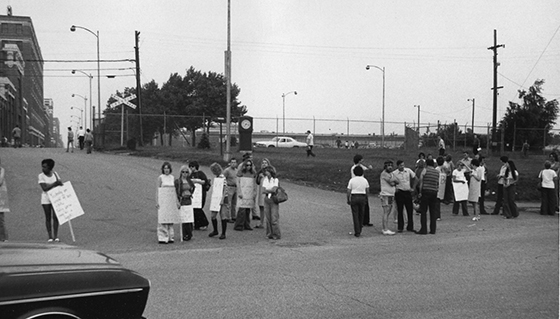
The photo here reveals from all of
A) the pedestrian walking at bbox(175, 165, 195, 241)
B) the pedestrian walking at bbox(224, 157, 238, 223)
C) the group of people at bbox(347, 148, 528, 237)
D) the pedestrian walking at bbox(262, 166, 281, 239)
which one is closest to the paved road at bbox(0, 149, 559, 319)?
the pedestrian walking at bbox(262, 166, 281, 239)

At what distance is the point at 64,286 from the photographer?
410cm

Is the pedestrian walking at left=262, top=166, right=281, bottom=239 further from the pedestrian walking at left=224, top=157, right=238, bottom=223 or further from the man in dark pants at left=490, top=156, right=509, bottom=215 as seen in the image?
the man in dark pants at left=490, top=156, right=509, bottom=215

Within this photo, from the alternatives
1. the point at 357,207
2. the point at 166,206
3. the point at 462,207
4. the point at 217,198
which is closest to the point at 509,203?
the point at 462,207

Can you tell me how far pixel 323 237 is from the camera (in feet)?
45.1

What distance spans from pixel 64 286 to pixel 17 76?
8862 cm

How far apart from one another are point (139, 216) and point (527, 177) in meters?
17.1

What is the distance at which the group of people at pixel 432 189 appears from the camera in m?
13.9

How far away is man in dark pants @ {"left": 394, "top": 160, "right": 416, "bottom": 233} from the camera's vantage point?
45.9 ft

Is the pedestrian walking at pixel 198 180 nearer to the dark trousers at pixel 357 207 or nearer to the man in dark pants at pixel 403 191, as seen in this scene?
the dark trousers at pixel 357 207

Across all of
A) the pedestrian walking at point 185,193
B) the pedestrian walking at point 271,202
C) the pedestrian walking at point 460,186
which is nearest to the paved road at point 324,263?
the pedestrian walking at point 271,202

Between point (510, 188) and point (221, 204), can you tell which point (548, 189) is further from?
point (221, 204)

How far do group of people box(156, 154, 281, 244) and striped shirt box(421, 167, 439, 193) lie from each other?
3.97m

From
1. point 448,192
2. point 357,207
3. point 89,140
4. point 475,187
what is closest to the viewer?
point 357,207

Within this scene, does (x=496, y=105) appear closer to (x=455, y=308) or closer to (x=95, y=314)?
(x=455, y=308)
